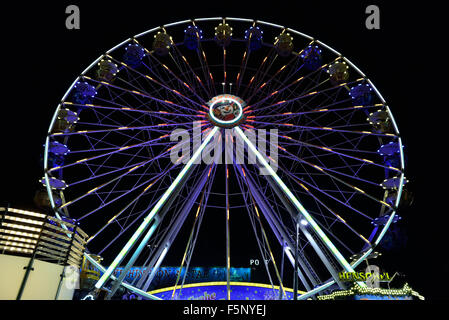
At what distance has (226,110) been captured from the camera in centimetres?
1631

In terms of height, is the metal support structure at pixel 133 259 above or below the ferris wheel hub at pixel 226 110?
below

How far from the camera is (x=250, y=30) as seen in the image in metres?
18.0

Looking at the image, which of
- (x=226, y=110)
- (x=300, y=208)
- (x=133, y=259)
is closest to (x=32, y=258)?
(x=133, y=259)

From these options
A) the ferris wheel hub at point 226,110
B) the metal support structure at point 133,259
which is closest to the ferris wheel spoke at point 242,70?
the ferris wheel hub at point 226,110

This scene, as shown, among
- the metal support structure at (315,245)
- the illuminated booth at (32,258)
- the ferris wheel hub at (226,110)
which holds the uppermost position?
the ferris wheel hub at (226,110)

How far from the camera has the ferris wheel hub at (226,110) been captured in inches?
633

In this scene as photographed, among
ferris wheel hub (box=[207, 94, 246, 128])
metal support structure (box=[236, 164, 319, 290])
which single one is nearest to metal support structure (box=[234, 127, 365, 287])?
ferris wheel hub (box=[207, 94, 246, 128])

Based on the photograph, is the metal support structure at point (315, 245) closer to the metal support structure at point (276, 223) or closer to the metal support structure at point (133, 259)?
the metal support structure at point (276, 223)

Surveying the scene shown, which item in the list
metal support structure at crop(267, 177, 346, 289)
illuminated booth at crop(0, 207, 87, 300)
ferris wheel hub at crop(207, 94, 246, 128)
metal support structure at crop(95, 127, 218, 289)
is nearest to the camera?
illuminated booth at crop(0, 207, 87, 300)

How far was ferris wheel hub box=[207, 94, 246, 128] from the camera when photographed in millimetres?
→ 16078

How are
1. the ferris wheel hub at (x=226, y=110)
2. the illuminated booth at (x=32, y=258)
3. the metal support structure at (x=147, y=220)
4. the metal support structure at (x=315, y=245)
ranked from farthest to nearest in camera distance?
the ferris wheel hub at (x=226, y=110) → the metal support structure at (x=315, y=245) → the metal support structure at (x=147, y=220) → the illuminated booth at (x=32, y=258)

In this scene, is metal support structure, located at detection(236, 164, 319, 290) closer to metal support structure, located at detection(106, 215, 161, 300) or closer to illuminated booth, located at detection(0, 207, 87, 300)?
metal support structure, located at detection(106, 215, 161, 300)
